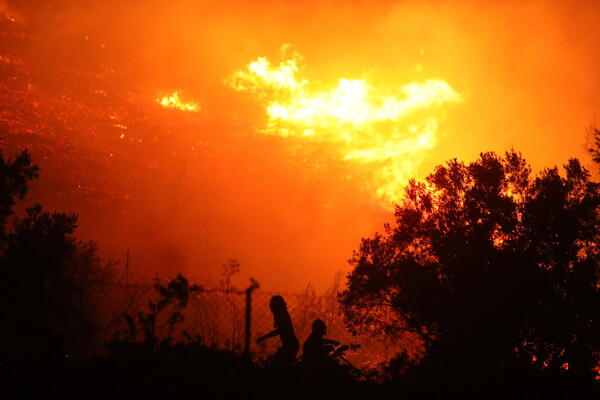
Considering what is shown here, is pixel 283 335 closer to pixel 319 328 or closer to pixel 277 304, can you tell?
pixel 277 304

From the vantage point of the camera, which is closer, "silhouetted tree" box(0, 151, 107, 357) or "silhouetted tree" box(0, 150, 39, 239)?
"silhouetted tree" box(0, 151, 107, 357)

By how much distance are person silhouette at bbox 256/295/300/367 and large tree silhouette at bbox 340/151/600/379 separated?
457 centimetres

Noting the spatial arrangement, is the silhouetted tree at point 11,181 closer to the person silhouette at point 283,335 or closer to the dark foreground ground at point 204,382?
the dark foreground ground at point 204,382

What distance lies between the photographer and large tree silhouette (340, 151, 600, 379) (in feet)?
51.6

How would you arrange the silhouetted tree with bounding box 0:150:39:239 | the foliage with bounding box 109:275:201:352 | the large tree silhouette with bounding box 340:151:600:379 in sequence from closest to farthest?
the foliage with bounding box 109:275:201:352 → the silhouetted tree with bounding box 0:150:39:239 → the large tree silhouette with bounding box 340:151:600:379

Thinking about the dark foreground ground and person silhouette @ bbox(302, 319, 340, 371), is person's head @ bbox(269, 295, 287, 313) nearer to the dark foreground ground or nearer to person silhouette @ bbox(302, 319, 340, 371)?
person silhouette @ bbox(302, 319, 340, 371)

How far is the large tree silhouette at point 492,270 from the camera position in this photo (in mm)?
15727

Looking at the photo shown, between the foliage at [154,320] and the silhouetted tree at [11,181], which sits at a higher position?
the silhouetted tree at [11,181]

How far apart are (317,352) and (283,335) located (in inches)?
52.6

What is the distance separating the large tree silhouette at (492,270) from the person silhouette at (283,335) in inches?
180

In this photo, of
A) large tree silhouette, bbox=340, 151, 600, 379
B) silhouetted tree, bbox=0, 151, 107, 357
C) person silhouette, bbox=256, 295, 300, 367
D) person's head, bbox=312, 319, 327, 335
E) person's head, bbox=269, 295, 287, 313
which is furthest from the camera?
large tree silhouette, bbox=340, 151, 600, 379

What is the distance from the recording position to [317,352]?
1009 cm

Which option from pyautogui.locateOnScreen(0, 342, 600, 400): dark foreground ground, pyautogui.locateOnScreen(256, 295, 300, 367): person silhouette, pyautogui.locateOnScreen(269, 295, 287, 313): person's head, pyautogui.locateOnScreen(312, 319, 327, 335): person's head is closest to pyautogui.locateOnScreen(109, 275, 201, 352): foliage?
pyautogui.locateOnScreen(0, 342, 600, 400): dark foreground ground

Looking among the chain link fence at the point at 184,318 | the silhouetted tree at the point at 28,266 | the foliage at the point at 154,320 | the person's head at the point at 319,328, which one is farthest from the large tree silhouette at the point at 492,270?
the silhouetted tree at the point at 28,266
